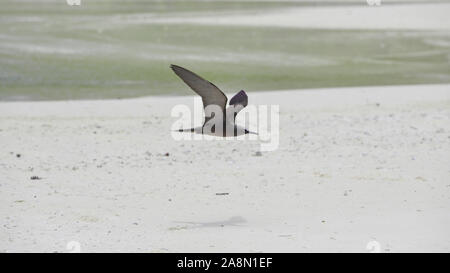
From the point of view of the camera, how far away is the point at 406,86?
21766 mm

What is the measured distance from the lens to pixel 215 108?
33.1 ft

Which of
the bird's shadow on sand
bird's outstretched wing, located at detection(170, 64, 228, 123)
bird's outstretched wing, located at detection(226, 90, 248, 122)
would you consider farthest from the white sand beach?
bird's outstretched wing, located at detection(170, 64, 228, 123)

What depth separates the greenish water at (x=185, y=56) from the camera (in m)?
22.2

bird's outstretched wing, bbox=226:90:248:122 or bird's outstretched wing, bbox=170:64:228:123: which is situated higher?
bird's outstretched wing, bbox=170:64:228:123

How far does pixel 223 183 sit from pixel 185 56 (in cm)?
1594

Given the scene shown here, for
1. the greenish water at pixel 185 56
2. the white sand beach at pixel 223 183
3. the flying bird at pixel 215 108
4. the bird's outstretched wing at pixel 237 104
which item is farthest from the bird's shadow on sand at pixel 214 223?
the greenish water at pixel 185 56

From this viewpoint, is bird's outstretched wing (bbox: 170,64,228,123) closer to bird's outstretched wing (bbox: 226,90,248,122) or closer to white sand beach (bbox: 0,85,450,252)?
bird's outstretched wing (bbox: 226,90,248,122)

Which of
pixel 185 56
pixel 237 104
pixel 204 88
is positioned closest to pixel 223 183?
pixel 237 104

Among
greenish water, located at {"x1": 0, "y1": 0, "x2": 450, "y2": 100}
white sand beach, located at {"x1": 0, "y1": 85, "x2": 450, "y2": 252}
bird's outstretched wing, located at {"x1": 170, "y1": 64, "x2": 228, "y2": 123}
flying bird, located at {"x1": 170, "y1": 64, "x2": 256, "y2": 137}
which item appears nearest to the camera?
white sand beach, located at {"x1": 0, "y1": 85, "x2": 450, "y2": 252}

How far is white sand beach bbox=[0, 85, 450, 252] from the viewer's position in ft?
30.4

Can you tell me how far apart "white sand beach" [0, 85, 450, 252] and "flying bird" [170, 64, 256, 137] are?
3.22 ft

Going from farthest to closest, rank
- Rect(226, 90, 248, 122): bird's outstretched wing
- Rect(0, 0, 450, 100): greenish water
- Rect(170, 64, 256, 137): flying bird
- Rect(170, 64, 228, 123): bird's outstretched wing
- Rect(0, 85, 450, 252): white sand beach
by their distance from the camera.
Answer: Rect(0, 0, 450, 100): greenish water
Rect(226, 90, 248, 122): bird's outstretched wing
Rect(170, 64, 256, 137): flying bird
Rect(170, 64, 228, 123): bird's outstretched wing
Rect(0, 85, 450, 252): white sand beach

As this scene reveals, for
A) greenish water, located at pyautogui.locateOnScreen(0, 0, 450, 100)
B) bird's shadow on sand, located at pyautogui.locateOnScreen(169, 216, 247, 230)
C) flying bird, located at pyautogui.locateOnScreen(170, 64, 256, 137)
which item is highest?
greenish water, located at pyautogui.locateOnScreen(0, 0, 450, 100)

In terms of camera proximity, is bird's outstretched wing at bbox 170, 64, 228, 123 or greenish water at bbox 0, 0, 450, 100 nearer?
bird's outstretched wing at bbox 170, 64, 228, 123
